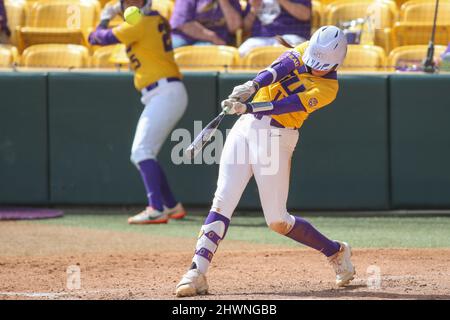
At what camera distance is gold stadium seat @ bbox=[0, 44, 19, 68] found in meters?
11.1

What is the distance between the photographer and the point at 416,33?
11078mm

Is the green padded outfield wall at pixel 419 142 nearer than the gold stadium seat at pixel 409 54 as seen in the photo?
Yes

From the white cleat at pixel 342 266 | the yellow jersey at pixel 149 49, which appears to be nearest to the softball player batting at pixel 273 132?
the white cleat at pixel 342 266

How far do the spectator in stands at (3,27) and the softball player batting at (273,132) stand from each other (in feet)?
18.3

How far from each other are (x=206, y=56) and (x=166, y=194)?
1.67 m

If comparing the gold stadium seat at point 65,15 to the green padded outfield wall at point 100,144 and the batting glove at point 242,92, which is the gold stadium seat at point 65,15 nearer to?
the green padded outfield wall at point 100,144

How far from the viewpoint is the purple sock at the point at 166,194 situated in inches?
391

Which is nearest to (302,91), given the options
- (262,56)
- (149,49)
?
(149,49)

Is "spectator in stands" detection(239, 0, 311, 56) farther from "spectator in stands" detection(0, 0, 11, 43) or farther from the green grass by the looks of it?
"spectator in stands" detection(0, 0, 11, 43)

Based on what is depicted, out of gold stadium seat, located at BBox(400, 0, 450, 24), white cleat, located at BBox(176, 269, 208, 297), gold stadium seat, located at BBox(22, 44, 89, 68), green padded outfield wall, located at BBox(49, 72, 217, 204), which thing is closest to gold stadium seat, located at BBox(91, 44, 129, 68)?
gold stadium seat, located at BBox(22, 44, 89, 68)

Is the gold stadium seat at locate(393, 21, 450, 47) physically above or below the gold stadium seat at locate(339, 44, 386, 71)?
above

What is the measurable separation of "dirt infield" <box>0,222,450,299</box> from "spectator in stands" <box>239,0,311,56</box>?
269 cm
